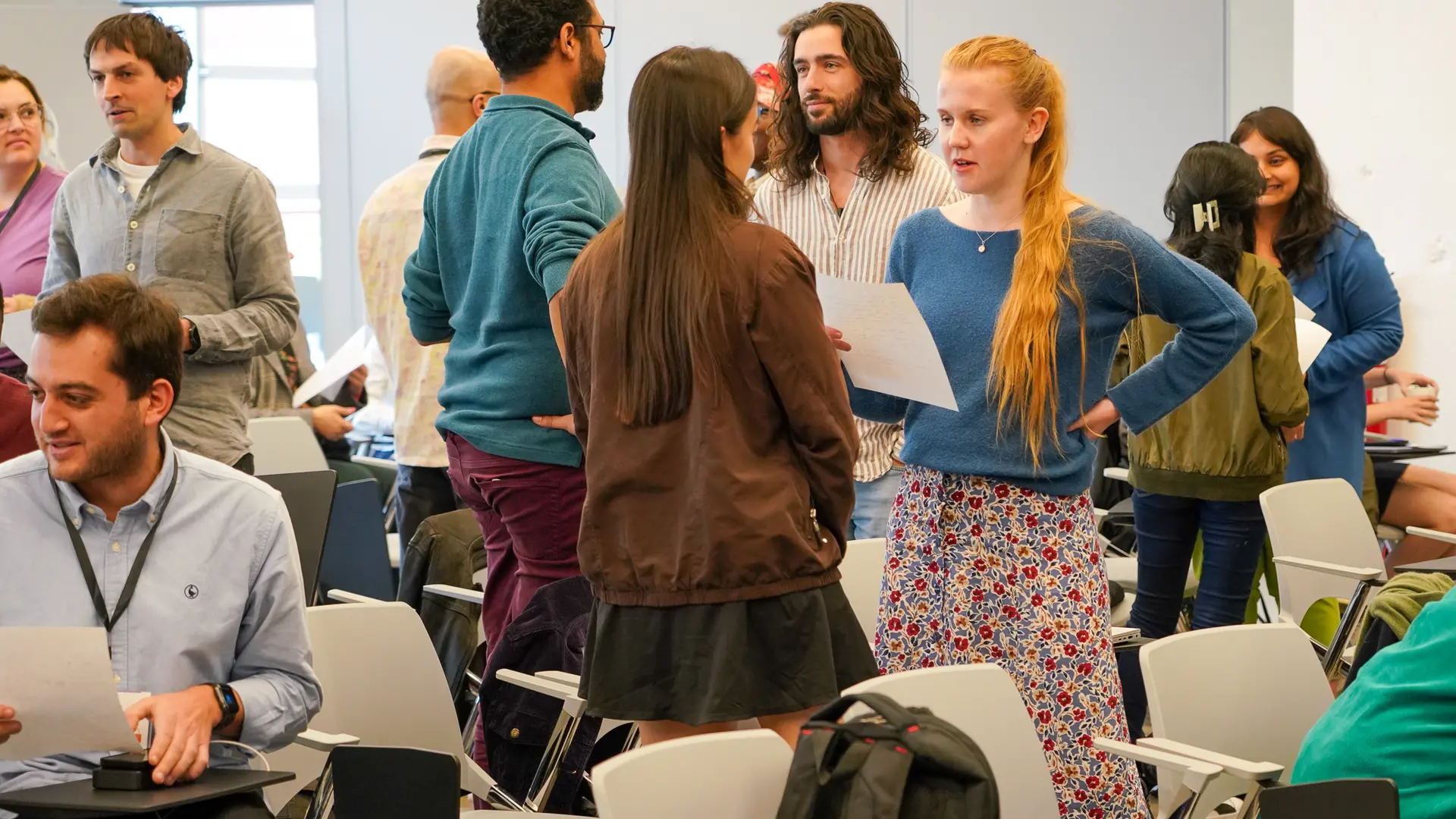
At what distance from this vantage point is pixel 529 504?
2.54m

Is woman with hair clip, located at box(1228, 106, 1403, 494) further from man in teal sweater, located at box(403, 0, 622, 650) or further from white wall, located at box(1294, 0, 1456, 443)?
man in teal sweater, located at box(403, 0, 622, 650)

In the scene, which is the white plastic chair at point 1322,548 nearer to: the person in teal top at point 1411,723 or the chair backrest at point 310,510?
the person in teal top at point 1411,723

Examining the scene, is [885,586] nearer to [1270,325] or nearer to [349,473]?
[1270,325]

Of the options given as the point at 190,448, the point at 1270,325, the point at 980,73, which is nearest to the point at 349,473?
the point at 190,448

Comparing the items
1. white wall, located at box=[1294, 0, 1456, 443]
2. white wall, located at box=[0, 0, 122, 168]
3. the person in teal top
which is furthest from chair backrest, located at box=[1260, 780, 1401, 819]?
white wall, located at box=[0, 0, 122, 168]

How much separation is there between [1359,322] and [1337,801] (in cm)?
274

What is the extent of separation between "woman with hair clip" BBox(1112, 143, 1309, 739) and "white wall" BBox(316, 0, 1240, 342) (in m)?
3.63

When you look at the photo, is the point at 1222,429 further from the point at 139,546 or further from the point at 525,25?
the point at 139,546

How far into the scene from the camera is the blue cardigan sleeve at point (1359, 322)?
3.97m

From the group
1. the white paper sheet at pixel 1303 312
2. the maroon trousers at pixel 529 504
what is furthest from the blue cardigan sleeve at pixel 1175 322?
the white paper sheet at pixel 1303 312

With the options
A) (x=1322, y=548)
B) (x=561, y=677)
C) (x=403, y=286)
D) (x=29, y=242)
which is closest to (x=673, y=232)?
(x=561, y=677)

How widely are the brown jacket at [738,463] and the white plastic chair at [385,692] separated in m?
0.63

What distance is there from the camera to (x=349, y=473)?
5.45 metres

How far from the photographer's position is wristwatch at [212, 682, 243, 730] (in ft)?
6.42
